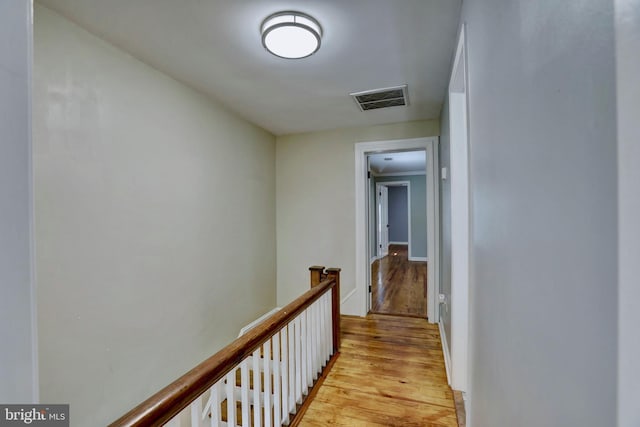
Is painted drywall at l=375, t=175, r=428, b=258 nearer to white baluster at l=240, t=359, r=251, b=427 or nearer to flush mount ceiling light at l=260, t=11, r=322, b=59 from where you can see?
flush mount ceiling light at l=260, t=11, r=322, b=59

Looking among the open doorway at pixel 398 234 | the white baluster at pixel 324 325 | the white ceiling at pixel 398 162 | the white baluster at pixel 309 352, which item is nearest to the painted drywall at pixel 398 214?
the open doorway at pixel 398 234

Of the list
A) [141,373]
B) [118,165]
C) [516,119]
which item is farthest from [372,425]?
[118,165]

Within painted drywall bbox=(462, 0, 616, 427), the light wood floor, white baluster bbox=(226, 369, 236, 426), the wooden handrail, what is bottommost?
the light wood floor

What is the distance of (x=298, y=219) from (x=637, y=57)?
346 cm

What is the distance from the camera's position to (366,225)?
11.3ft

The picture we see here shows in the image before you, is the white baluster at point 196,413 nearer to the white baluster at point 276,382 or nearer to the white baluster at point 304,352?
the white baluster at point 276,382

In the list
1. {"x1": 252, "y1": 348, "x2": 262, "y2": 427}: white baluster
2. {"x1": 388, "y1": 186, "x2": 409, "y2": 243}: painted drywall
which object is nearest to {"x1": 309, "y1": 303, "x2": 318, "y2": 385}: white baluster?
{"x1": 252, "y1": 348, "x2": 262, "y2": 427}: white baluster

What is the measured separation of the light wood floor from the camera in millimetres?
1741

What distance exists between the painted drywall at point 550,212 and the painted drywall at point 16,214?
0.84m

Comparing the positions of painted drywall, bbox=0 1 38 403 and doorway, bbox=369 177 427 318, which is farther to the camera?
doorway, bbox=369 177 427 318

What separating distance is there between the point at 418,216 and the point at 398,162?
6.78 feet

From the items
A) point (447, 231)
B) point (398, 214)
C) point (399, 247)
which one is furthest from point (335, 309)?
point (398, 214)

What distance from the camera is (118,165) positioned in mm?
1771

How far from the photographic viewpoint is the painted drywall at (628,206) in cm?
31
